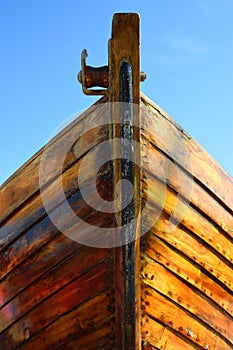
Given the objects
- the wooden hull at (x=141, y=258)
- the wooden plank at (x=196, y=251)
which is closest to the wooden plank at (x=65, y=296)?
the wooden hull at (x=141, y=258)

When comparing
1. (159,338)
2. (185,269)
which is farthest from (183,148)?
(159,338)

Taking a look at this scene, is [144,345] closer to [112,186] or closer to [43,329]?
[43,329]

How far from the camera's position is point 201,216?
3.37 m

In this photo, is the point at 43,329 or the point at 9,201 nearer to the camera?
the point at 43,329

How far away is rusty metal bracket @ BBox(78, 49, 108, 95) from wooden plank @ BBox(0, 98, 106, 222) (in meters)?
0.12

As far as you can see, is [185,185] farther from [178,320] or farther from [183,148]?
[178,320]

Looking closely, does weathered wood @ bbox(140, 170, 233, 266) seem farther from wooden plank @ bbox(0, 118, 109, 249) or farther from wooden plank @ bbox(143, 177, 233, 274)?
wooden plank @ bbox(0, 118, 109, 249)

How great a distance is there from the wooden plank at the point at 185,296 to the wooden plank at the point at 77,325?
26cm

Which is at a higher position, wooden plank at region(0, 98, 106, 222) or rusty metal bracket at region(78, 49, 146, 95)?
rusty metal bracket at region(78, 49, 146, 95)

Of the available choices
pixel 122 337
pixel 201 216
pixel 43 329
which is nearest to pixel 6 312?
pixel 43 329

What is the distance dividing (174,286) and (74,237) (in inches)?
26.5

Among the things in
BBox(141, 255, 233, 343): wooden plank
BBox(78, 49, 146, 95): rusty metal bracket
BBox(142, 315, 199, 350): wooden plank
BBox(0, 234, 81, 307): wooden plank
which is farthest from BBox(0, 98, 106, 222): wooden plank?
BBox(142, 315, 199, 350): wooden plank

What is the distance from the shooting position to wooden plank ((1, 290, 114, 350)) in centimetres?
305

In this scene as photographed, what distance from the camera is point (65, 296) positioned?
3.17 metres
